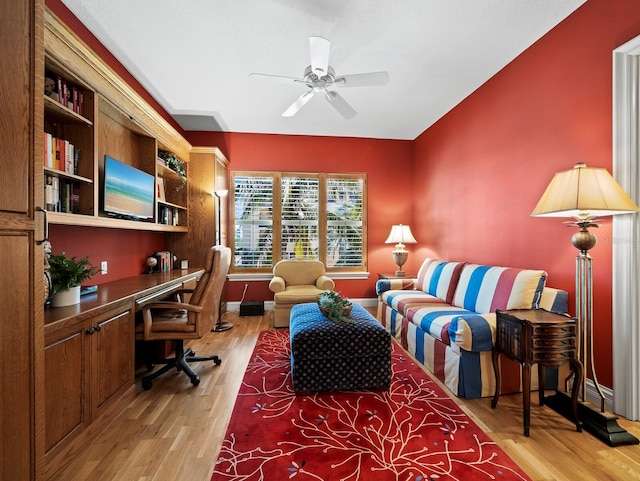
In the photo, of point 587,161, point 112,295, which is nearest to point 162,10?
point 112,295

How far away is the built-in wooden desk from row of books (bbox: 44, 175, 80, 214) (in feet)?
2.21

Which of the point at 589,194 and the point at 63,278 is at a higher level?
the point at 589,194

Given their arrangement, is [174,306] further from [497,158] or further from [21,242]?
[497,158]

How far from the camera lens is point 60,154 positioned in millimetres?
2074

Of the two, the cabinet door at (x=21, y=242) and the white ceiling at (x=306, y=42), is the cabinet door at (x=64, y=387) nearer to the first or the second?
the cabinet door at (x=21, y=242)

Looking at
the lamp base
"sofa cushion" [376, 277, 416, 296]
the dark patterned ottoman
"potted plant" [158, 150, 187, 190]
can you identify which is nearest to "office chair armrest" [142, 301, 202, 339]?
the dark patterned ottoman

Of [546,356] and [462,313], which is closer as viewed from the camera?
[546,356]

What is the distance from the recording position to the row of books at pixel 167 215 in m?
3.82

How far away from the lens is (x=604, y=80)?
7.04 ft

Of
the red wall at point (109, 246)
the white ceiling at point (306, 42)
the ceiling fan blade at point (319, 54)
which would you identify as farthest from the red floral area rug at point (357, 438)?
the white ceiling at point (306, 42)

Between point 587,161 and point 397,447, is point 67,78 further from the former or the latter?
point 587,161

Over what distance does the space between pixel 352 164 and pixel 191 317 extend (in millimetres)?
3878

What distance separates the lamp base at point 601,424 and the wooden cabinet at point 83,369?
123 inches

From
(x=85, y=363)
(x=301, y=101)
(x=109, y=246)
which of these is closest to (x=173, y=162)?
(x=109, y=246)
